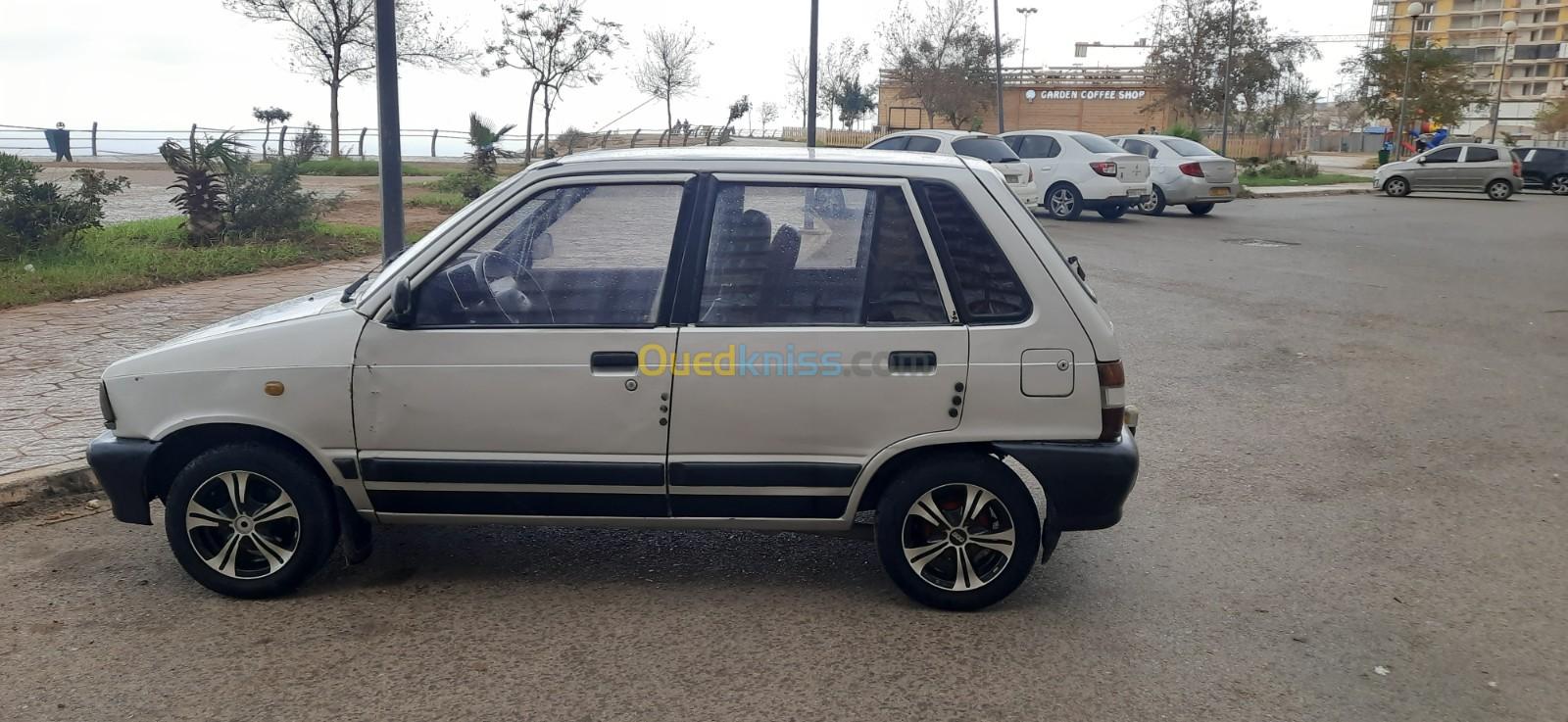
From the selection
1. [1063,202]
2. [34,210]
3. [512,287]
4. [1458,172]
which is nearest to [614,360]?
[512,287]

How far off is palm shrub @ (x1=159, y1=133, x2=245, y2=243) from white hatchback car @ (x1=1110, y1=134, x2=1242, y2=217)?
16194 millimetres

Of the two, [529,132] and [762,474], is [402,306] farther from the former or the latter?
[529,132]

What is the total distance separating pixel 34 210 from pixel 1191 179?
18879 millimetres

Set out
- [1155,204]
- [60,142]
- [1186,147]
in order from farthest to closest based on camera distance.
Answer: [60,142] → [1186,147] → [1155,204]

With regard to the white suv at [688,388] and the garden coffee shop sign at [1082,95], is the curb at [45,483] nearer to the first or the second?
the white suv at [688,388]

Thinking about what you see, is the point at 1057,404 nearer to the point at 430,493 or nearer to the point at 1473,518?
the point at 430,493

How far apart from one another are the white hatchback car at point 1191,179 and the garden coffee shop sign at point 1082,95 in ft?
169

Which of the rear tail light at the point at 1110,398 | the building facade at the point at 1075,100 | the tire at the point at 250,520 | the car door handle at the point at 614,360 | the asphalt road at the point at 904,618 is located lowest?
the asphalt road at the point at 904,618

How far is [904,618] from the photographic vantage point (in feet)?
14.5

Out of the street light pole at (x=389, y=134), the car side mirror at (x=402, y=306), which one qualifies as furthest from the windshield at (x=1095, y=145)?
the car side mirror at (x=402, y=306)

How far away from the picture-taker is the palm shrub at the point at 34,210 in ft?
38.2

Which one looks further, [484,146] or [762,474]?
[484,146]

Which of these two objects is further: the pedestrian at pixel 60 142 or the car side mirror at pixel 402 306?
the pedestrian at pixel 60 142

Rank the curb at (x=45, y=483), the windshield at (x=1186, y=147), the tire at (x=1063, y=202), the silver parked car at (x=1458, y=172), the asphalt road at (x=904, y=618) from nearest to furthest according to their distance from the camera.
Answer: the asphalt road at (x=904, y=618)
the curb at (x=45, y=483)
the tire at (x=1063, y=202)
the windshield at (x=1186, y=147)
the silver parked car at (x=1458, y=172)
